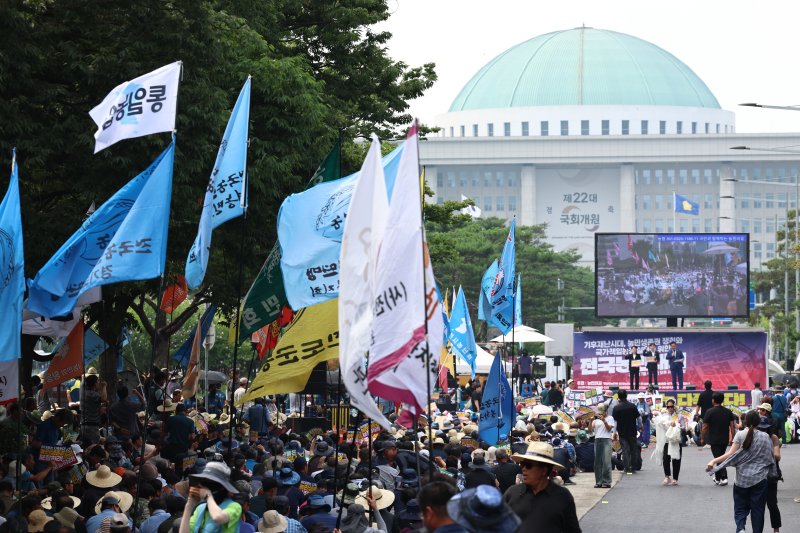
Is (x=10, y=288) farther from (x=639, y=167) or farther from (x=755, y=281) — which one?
(x=639, y=167)

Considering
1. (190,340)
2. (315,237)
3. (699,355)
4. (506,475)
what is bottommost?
(506,475)

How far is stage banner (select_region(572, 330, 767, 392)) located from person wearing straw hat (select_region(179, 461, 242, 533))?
37.5m

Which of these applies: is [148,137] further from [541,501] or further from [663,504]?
[541,501]

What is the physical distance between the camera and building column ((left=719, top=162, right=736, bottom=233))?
151m

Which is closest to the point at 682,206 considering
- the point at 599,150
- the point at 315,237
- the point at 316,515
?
the point at 315,237

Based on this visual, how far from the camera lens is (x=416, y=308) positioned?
9.59 metres

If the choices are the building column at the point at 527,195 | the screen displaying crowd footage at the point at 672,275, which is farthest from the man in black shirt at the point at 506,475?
the building column at the point at 527,195

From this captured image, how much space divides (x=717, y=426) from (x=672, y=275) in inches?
A: 1018

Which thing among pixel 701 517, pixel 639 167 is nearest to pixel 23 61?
pixel 701 517

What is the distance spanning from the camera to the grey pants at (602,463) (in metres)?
23.5

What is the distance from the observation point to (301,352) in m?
14.2

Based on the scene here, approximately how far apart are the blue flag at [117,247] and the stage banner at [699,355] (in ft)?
106

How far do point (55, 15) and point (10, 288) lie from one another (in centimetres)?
787

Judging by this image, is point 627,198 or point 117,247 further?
point 627,198
